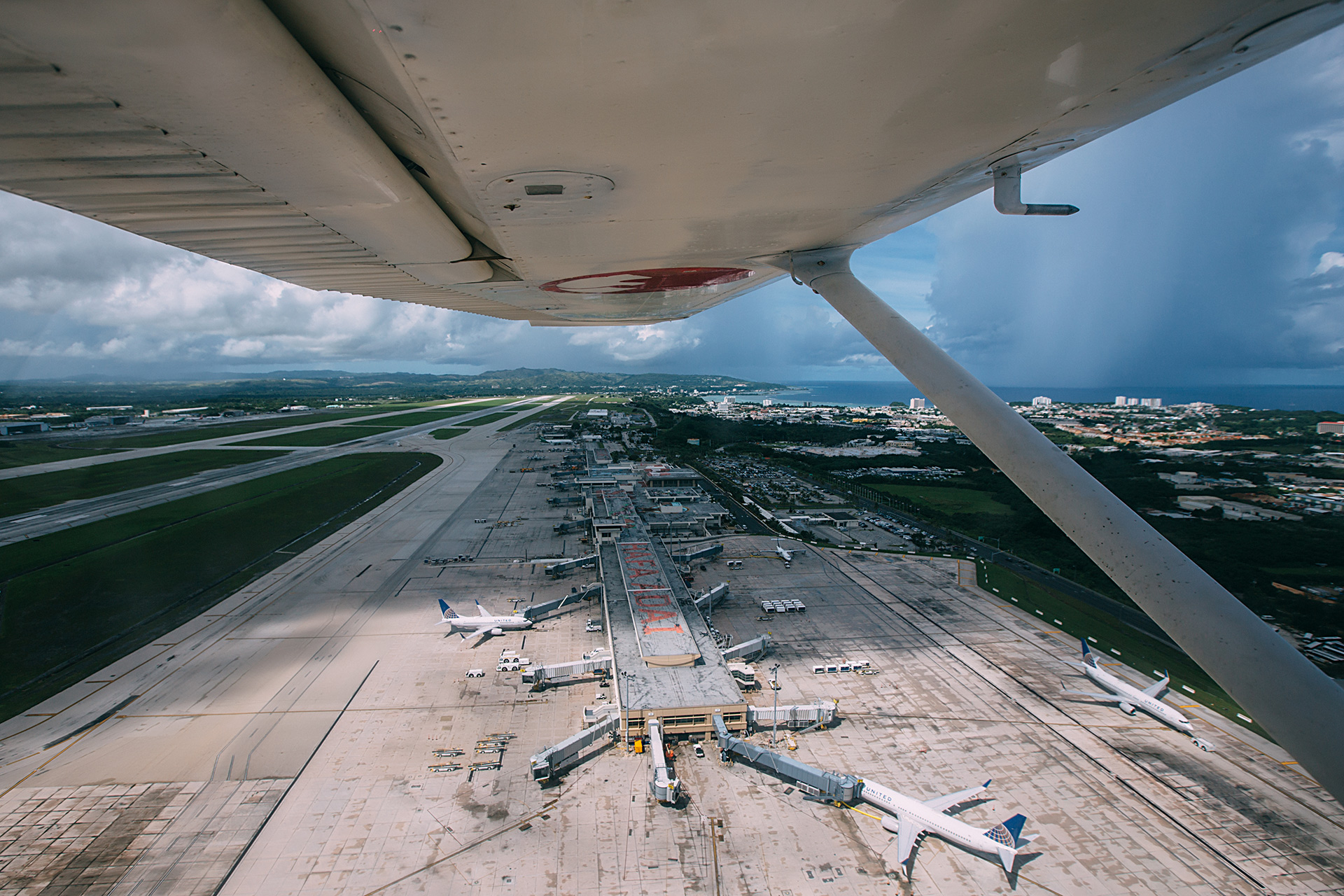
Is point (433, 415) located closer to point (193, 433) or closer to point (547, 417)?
point (547, 417)

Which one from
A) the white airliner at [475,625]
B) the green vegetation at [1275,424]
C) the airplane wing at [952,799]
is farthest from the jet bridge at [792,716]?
A: the green vegetation at [1275,424]

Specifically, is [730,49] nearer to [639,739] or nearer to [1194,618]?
[1194,618]

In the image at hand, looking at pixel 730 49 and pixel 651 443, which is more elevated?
pixel 730 49

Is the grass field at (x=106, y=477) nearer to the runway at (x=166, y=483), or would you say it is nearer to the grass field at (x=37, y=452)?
the runway at (x=166, y=483)

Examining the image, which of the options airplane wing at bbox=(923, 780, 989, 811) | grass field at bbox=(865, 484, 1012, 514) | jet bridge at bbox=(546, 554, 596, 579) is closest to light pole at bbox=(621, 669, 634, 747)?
airplane wing at bbox=(923, 780, 989, 811)

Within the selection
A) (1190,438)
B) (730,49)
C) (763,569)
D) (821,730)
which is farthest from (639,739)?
(1190,438)

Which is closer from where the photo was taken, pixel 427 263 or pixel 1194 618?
pixel 1194 618

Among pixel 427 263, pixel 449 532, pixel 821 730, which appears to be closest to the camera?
pixel 427 263
